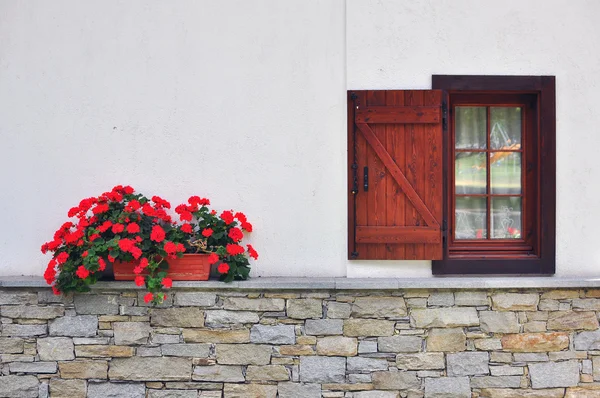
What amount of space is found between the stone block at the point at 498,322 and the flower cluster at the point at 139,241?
65.1 inches

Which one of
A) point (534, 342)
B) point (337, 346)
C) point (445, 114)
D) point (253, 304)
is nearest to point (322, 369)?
point (337, 346)

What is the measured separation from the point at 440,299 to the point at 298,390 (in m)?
1.17

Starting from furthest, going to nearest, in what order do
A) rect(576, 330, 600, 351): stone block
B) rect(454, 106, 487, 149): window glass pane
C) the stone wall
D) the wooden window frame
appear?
rect(454, 106, 487, 149): window glass pane → the wooden window frame → rect(576, 330, 600, 351): stone block → the stone wall

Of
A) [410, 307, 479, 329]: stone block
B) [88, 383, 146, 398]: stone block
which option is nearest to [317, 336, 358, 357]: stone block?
[410, 307, 479, 329]: stone block

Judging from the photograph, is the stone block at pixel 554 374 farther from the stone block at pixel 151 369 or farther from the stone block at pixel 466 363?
the stone block at pixel 151 369

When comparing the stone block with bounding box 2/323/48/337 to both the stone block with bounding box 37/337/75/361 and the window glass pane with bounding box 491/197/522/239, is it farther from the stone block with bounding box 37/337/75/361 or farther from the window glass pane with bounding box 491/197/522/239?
the window glass pane with bounding box 491/197/522/239

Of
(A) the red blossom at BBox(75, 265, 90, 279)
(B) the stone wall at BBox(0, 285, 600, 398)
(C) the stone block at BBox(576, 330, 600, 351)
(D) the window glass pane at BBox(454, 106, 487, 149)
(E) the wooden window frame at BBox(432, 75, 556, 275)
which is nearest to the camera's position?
(A) the red blossom at BBox(75, 265, 90, 279)

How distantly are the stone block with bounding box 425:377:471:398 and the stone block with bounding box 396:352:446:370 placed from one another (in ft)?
0.30

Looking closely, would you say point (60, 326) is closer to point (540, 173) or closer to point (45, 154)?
point (45, 154)

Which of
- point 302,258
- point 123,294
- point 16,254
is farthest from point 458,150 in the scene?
point 16,254

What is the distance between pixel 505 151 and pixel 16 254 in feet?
12.2

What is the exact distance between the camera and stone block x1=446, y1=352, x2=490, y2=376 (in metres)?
3.73

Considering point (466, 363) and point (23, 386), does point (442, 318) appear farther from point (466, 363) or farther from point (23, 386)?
point (23, 386)

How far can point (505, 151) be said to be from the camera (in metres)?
4.06
